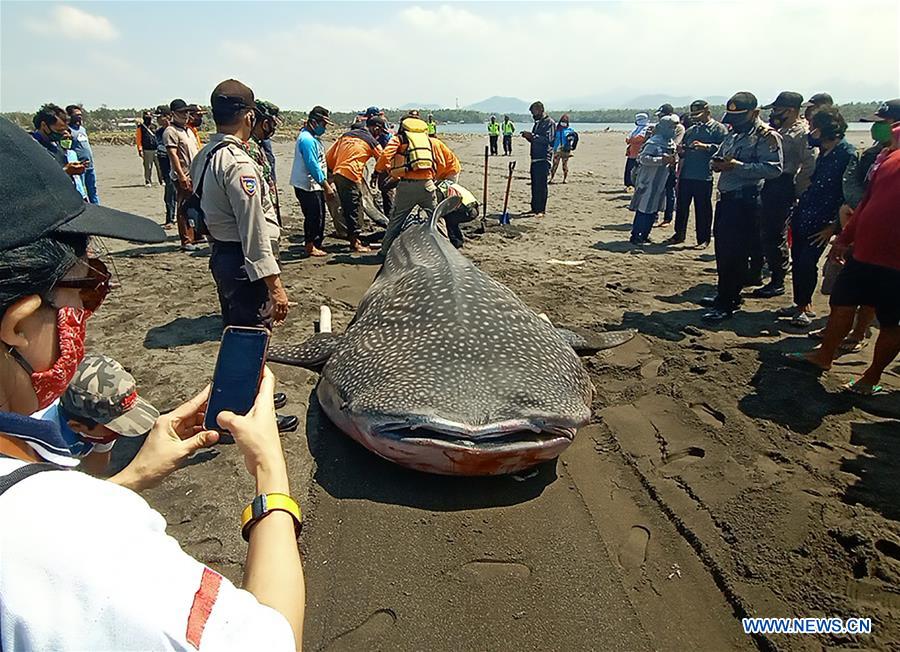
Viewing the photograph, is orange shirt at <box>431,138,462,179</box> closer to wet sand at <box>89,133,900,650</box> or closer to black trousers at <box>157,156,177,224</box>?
wet sand at <box>89,133,900,650</box>

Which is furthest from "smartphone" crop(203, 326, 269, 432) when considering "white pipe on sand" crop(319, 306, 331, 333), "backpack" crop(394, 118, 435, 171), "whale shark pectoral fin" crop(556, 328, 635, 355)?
"backpack" crop(394, 118, 435, 171)

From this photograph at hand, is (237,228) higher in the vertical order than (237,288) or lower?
higher

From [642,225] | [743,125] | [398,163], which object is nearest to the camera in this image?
[743,125]

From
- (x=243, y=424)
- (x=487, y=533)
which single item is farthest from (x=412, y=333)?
(x=243, y=424)

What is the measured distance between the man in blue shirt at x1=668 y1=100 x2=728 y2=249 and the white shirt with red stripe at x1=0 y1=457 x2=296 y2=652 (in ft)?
34.2

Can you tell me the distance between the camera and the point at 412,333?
13.0 feet

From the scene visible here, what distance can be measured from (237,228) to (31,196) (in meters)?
3.14

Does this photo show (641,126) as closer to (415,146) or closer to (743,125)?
(415,146)

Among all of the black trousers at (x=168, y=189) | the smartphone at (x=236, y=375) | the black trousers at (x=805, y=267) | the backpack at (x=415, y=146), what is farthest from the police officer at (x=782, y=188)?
the black trousers at (x=168, y=189)

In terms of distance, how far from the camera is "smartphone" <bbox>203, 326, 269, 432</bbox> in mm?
1973

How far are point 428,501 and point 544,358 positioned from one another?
126cm

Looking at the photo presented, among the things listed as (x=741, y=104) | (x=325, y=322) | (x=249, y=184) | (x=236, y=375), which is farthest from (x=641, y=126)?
(x=236, y=375)

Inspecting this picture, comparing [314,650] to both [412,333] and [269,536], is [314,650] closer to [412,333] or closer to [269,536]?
[269,536]

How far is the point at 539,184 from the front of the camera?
45.5ft
